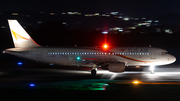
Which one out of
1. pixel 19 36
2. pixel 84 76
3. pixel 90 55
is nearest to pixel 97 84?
pixel 84 76

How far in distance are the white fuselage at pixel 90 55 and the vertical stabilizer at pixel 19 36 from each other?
3.15 feet

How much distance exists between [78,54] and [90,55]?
58.1 inches

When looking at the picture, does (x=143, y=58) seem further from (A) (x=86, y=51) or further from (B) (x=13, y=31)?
(B) (x=13, y=31)

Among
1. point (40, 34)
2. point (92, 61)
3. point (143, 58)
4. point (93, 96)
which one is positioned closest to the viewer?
point (93, 96)

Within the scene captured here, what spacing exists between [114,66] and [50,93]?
40.4 ft

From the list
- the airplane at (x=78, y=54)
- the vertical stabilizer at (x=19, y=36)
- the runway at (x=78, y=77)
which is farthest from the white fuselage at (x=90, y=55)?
the runway at (x=78, y=77)

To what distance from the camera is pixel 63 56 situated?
98.6ft

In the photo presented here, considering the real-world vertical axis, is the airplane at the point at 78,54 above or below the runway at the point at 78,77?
above

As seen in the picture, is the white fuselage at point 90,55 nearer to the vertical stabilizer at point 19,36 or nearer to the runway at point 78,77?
the vertical stabilizer at point 19,36

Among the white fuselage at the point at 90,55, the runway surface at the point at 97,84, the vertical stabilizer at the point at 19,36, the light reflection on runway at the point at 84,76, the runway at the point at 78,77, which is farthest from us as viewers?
the vertical stabilizer at the point at 19,36

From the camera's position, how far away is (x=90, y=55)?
1188 inches

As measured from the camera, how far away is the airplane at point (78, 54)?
29719mm

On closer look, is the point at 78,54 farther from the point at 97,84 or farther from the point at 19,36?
the point at 97,84

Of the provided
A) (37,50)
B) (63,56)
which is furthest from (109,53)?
(37,50)
